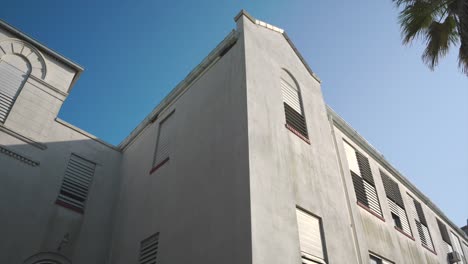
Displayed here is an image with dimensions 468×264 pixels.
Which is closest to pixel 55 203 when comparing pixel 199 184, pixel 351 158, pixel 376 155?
pixel 199 184

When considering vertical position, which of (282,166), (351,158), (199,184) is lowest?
(199,184)

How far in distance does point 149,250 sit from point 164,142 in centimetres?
376

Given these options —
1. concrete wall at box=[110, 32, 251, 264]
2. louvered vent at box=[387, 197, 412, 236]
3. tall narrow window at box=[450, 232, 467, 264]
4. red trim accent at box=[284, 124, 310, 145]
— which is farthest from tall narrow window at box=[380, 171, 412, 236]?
concrete wall at box=[110, 32, 251, 264]

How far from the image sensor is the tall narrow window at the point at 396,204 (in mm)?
14742

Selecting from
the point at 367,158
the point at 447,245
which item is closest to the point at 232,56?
the point at 367,158

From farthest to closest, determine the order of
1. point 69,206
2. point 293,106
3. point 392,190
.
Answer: point 392,190 < point 69,206 < point 293,106

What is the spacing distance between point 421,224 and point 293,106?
11.2 meters

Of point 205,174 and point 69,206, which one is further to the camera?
point 69,206

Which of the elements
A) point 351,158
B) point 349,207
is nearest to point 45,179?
point 349,207

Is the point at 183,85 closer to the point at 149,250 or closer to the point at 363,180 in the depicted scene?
the point at 149,250

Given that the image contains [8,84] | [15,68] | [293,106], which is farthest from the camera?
[15,68]

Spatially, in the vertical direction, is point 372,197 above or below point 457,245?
below

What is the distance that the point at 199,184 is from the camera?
874cm

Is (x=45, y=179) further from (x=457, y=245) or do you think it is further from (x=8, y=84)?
(x=457, y=245)
